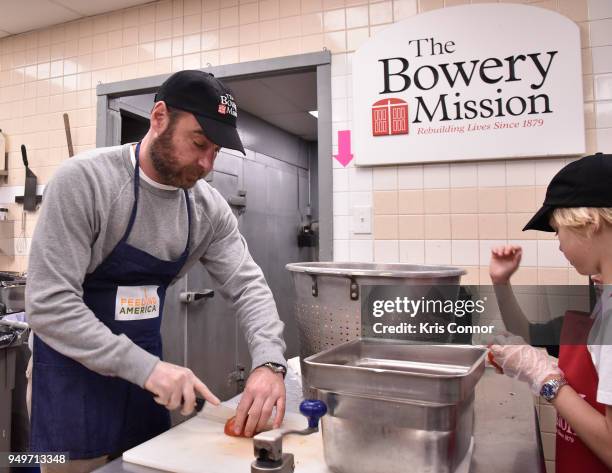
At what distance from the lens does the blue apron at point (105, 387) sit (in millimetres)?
1273

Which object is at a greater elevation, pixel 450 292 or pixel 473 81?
pixel 473 81

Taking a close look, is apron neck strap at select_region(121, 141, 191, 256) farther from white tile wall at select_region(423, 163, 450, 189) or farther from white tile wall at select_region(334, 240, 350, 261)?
white tile wall at select_region(423, 163, 450, 189)

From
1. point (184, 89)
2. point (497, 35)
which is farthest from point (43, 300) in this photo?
point (497, 35)

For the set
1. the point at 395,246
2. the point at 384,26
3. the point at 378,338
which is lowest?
the point at 378,338

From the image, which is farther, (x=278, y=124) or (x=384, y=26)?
(x=278, y=124)

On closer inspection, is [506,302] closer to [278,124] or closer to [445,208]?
[445,208]

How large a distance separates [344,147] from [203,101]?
3.97 feet

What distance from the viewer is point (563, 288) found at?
2.06 meters

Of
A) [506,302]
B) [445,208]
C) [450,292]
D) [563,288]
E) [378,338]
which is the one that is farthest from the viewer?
[445,208]

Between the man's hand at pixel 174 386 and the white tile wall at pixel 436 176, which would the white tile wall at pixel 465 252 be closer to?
the white tile wall at pixel 436 176

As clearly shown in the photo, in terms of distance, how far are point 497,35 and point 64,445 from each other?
2.30m

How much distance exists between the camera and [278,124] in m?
4.89

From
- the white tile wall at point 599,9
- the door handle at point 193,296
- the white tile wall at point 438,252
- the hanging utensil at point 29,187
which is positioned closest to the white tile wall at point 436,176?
the white tile wall at point 438,252

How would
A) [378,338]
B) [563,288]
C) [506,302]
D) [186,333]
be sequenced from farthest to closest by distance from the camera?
1. [186,333]
2. [563,288]
3. [506,302]
4. [378,338]
